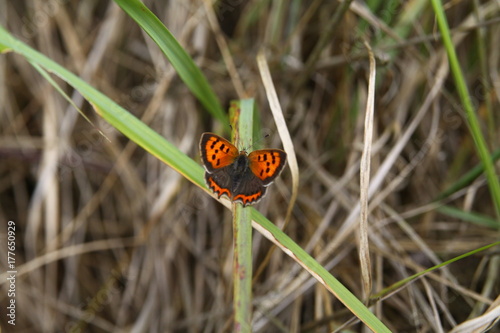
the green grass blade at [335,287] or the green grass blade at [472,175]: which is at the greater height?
the green grass blade at [472,175]

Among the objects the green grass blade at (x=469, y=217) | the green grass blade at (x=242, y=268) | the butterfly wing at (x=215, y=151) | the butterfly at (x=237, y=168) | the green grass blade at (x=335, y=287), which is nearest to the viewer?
the green grass blade at (x=242, y=268)

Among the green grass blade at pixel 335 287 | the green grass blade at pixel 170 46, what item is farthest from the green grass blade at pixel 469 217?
the green grass blade at pixel 170 46

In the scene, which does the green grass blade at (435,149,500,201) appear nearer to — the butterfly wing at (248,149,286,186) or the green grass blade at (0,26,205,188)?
the butterfly wing at (248,149,286,186)

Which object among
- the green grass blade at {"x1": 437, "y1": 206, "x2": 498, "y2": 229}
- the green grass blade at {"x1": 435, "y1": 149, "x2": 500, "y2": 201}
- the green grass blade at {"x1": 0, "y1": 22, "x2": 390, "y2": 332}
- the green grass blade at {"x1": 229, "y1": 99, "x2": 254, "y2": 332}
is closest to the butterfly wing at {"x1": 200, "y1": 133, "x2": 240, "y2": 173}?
the green grass blade at {"x1": 0, "y1": 22, "x2": 390, "y2": 332}

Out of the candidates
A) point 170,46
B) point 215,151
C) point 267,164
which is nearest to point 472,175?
point 267,164

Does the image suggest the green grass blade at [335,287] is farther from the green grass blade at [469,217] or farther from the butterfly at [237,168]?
the green grass blade at [469,217]

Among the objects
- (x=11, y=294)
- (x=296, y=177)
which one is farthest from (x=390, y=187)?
(x=11, y=294)
